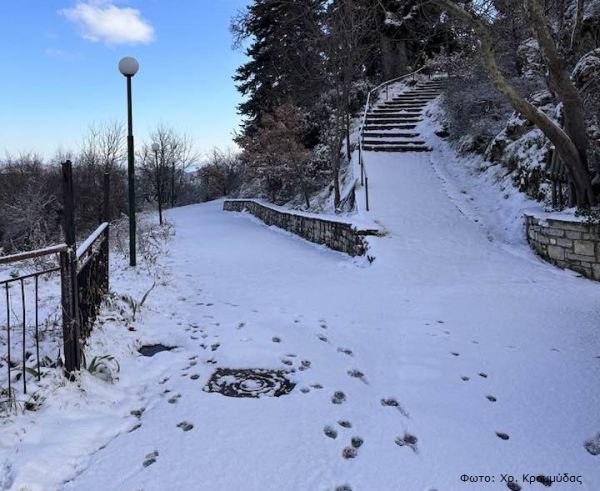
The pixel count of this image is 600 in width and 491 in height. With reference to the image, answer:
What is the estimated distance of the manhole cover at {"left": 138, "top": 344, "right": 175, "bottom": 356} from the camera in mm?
4062

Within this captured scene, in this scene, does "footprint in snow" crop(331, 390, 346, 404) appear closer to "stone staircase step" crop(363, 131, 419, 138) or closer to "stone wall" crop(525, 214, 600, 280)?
"stone wall" crop(525, 214, 600, 280)

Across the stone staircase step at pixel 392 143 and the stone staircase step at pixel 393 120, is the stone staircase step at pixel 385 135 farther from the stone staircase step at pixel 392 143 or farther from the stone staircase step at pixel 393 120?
the stone staircase step at pixel 393 120

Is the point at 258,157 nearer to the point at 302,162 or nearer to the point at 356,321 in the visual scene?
the point at 302,162

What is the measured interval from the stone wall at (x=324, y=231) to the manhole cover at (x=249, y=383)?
4895mm

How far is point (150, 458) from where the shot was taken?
2.48 m

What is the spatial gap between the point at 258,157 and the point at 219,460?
57.1 feet

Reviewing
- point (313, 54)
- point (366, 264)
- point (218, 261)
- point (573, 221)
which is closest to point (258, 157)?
point (313, 54)

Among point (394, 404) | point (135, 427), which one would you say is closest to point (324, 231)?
point (394, 404)

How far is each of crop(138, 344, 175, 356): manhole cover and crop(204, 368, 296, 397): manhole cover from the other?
2.51 ft

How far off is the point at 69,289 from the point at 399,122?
16.0m

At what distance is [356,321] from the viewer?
5027mm

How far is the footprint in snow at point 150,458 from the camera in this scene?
2432mm

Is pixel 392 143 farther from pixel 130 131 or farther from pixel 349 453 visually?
pixel 349 453

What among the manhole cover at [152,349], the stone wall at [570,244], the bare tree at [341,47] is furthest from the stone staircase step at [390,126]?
the manhole cover at [152,349]
